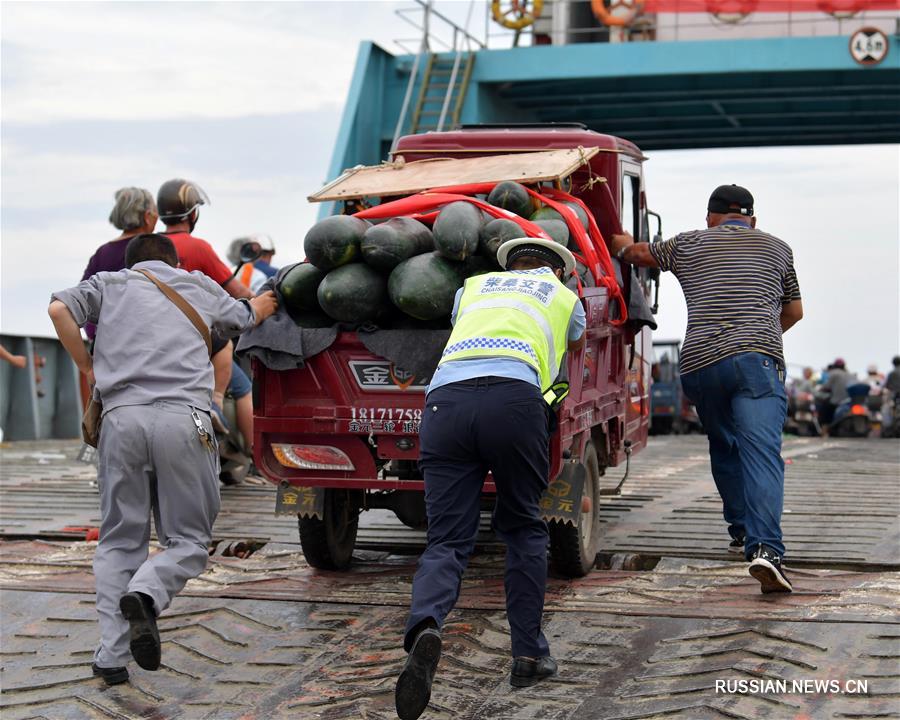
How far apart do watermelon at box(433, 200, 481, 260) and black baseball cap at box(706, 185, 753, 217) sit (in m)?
1.50

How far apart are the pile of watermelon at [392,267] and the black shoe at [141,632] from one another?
195 cm

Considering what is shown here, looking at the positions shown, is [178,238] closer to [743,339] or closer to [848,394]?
[743,339]

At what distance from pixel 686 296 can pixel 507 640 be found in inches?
90.9

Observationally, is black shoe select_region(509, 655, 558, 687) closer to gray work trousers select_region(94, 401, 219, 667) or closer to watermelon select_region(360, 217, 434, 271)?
gray work trousers select_region(94, 401, 219, 667)

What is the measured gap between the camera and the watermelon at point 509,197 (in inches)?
296

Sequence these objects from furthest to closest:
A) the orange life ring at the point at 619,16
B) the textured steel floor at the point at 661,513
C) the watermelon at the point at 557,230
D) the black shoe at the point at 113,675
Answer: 1. the orange life ring at the point at 619,16
2. the textured steel floor at the point at 661,513
3. the watermelon at the point at 557,230
4. the black shoe at the point at 113,675

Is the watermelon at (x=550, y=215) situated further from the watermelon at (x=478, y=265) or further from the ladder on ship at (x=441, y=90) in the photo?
the ladder on ship at (x=441, y=90)

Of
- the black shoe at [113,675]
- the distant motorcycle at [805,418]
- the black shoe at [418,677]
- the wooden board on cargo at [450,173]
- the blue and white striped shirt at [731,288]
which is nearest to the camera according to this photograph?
the black shoe at [418,677]

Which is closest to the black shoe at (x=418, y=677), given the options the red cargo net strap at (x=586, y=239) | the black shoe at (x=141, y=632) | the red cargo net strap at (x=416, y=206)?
the black shoe at (x=141, y=632)

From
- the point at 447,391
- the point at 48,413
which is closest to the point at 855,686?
the point at 447,391

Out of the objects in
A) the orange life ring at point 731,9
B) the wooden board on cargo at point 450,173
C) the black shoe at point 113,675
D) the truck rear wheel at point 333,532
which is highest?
the orange life ring at point 731,9

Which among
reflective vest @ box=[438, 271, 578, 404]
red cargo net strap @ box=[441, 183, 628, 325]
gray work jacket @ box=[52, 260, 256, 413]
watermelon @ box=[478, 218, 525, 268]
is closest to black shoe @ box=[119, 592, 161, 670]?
gray work jacket @ box=[52, 260, 256, 413]

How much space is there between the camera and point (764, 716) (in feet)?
16.4

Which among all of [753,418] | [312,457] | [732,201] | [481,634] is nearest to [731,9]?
[732,201]
